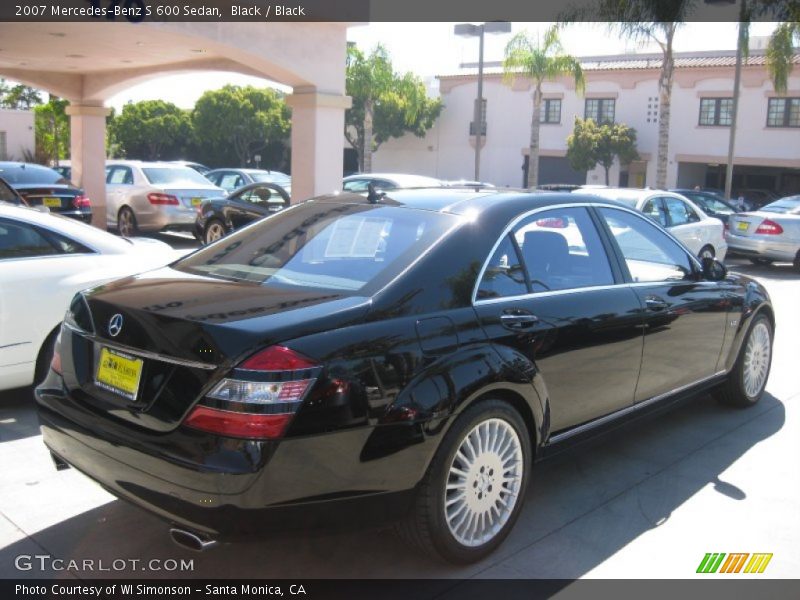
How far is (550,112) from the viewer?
41.8 meters

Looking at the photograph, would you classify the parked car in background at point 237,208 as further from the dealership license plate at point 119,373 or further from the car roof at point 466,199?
the dealership license plate at point 119,373

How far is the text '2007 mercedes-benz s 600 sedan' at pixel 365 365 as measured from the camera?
2.98 meters

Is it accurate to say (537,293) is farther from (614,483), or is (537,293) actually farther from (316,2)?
(316,2)

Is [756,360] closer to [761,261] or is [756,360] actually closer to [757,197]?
[761,261]

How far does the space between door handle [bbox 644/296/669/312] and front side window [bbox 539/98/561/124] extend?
3821 cm

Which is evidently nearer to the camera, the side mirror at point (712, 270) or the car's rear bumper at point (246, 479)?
the car's rear bumper at point (246, 479)

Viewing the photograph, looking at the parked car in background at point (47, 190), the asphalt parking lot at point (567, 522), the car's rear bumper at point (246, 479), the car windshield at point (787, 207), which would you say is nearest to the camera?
the car's rear bumper at point (246, 479)

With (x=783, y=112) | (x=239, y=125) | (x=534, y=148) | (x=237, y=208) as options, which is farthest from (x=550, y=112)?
(x=237, y=208)

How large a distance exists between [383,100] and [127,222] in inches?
1196

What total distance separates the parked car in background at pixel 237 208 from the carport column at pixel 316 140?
1799 millimetres

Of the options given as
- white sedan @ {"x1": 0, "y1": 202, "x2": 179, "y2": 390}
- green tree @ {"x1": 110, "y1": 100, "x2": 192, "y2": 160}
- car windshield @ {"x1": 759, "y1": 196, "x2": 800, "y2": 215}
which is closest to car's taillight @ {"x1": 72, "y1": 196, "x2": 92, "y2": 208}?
white sedan @ {"x1": 0, "y1": 202, "x2": 179, "y2": 390}

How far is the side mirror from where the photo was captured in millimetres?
5461

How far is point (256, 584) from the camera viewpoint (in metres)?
3.47

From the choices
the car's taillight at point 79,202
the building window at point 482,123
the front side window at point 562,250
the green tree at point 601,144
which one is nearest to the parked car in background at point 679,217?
the front side window at point 562,250
